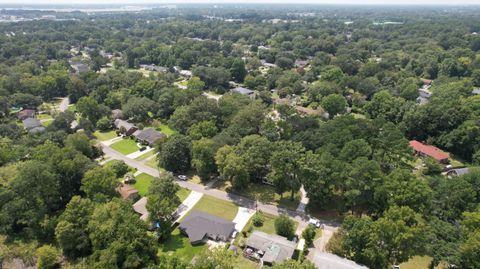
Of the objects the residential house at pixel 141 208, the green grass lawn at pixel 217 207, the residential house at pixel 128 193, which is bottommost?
the green grass lawn at pixel 217 207

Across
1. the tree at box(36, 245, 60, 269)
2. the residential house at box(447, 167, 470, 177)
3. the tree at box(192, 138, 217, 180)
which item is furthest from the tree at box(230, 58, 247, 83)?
the tree at box(36, 245, 60, 269)

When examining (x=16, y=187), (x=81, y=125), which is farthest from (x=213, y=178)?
(x=81, y=125)

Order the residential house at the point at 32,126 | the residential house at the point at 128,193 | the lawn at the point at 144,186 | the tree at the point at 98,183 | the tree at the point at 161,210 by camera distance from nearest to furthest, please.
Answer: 1. the tree at the point at 161,210
2. the tree at the point at 98,183
3. the residential house at the point at 128,193
4. the lawn at the point at 144,186
5. the residential house at the point at 32,126

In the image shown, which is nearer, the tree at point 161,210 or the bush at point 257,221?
the tree at point 161,210

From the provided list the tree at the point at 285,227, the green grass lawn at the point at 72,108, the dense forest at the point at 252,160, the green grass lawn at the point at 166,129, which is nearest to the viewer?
the dense forest at the point at 252,160

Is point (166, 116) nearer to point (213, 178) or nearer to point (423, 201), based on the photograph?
point (213, 178)

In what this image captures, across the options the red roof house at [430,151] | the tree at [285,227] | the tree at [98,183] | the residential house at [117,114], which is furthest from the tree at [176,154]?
the red roof house at [430,151]

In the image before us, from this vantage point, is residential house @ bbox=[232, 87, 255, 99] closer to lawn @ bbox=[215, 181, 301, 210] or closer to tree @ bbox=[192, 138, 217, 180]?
tree @ bbox=[192, 138, 217, 180]

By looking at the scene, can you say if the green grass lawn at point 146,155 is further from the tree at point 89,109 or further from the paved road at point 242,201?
the tree at point 89,109
